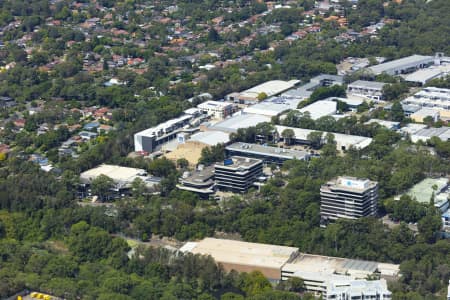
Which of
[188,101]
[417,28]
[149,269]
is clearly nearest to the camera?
[149,269]

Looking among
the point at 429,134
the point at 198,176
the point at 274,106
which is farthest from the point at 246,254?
the point at 274,106

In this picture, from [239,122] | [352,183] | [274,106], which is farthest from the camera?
[274,106]

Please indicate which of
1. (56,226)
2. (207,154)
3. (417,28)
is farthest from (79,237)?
(417,28)

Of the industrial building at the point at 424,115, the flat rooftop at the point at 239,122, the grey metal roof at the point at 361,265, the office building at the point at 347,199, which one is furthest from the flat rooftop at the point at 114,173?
the industrial building at the point at 424,115

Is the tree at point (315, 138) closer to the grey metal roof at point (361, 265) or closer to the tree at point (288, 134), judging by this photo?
the tree at point (288, 134)

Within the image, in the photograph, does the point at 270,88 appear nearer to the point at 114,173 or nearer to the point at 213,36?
the point at 213,36

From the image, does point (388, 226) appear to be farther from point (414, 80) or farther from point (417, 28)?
point (417, 28)

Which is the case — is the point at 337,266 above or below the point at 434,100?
above
